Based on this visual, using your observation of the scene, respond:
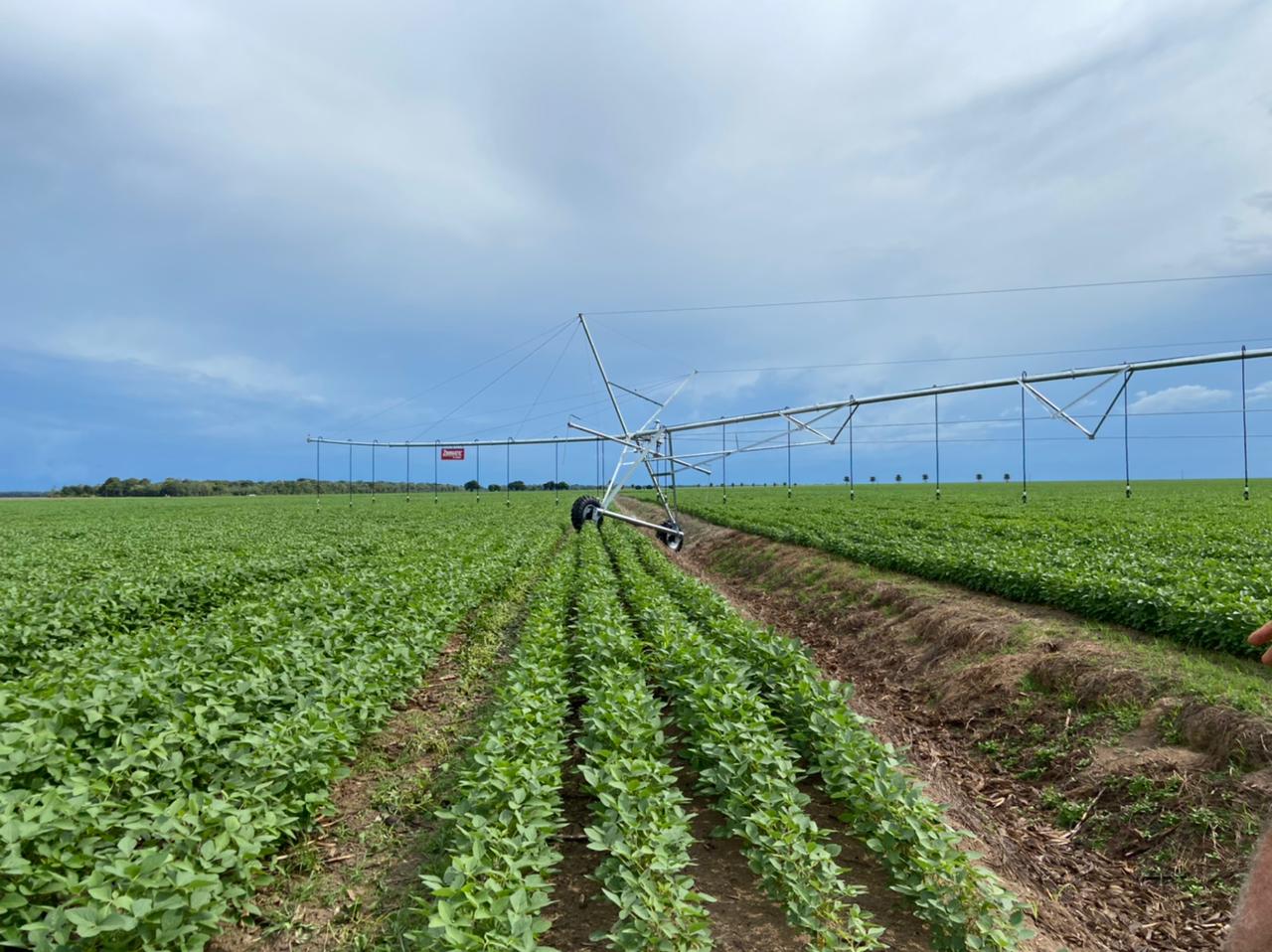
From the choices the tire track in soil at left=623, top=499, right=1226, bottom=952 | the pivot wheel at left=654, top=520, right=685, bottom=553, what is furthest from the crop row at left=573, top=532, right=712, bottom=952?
the pivot wheel at left=654, top=520, right=685, bottom=553

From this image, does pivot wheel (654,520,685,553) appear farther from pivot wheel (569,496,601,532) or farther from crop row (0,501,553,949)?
crop row (0,501,553,949)

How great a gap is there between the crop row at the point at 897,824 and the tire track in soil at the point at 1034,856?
571mm

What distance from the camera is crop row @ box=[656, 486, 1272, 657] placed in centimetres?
895

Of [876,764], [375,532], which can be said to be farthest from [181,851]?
[375,532]

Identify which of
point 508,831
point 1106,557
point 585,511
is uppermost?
point 585,511

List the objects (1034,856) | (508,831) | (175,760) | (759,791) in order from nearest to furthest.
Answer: (508,831)
(175,760)
(759,791)
(1034,856)

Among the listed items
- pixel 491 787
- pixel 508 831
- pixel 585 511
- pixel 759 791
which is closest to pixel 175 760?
pixel 491 787

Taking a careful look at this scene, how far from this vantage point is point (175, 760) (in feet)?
15.0

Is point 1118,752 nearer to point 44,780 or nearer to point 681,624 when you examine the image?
point 681,624

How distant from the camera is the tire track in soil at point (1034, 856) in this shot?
4.76 metres

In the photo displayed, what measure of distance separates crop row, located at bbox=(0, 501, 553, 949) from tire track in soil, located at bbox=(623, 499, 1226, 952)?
511 centimetres

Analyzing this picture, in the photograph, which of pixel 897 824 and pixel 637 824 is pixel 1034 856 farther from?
pixel 637 824

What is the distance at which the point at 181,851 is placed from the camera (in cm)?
389

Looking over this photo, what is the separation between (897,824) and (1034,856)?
2124mm
